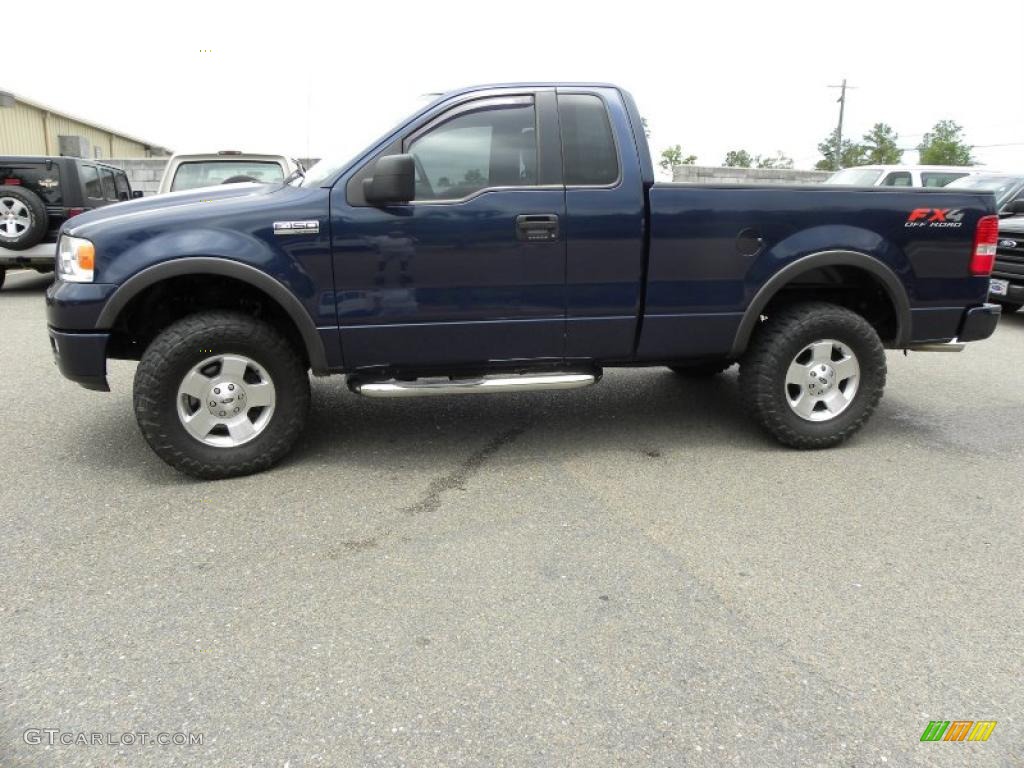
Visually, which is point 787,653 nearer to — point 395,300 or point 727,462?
point 727,462

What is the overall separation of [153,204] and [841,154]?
6313 cm

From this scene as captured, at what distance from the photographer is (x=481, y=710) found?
2.27 m

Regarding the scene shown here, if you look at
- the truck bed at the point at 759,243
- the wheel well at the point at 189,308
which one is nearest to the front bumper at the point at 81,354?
the wheel well at the point at 189,308

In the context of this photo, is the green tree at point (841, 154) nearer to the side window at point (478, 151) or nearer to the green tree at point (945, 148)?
the green tree at point (945, 148)

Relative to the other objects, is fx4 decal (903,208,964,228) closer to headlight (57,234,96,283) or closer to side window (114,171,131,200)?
headlight (57,234,96,283)

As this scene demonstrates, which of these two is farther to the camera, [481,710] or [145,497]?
[145,497]

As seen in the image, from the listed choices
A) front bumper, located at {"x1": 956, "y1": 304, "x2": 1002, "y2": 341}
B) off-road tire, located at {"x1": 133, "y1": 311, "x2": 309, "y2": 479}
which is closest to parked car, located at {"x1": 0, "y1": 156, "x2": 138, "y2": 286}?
off-road tire, located at {"x1": 133, "y1": 311, "x2": 309, "y2": 479}

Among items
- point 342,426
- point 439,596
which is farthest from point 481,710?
point 342,426

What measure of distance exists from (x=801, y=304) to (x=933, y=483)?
1243 millimetres

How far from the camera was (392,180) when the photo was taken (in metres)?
3.68

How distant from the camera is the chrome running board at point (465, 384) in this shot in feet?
13.1

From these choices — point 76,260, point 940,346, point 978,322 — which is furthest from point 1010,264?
point 76,260

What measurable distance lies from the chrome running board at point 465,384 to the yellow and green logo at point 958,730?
233 centimetres

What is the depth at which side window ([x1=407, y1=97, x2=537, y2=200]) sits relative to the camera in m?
3.93
